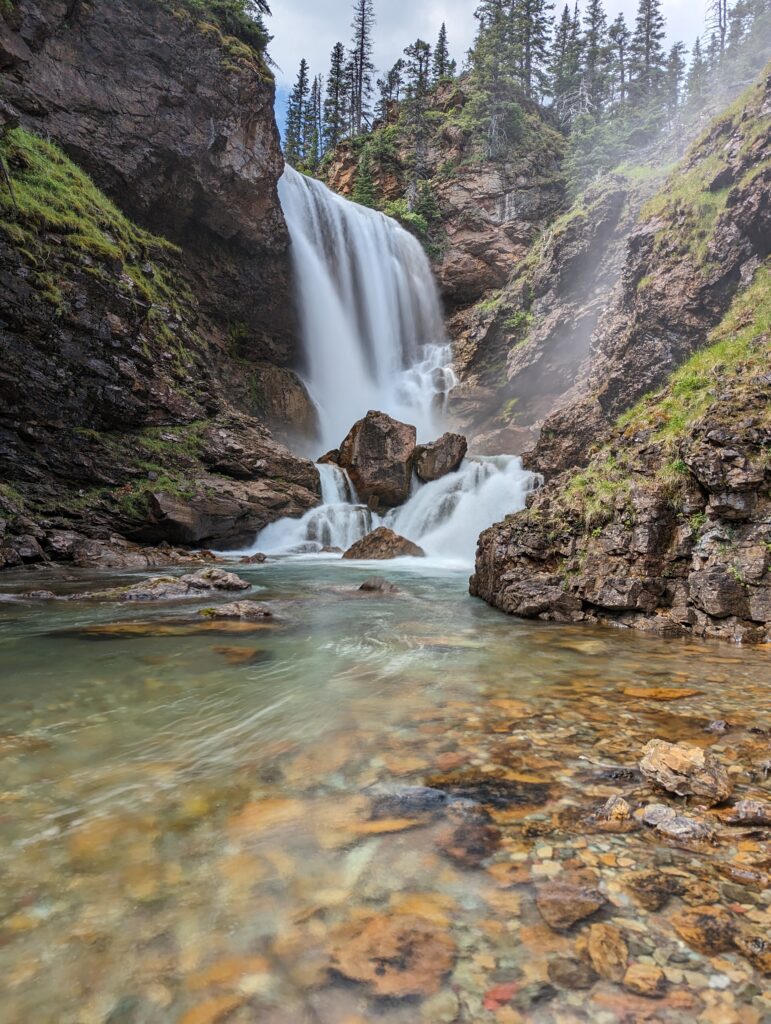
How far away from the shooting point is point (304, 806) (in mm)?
2365

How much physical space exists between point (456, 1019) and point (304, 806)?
121 centimetres

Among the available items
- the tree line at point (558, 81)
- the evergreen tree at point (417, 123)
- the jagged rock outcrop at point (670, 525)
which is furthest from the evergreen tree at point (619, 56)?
the jagged rock outcrop at point (670, 525)

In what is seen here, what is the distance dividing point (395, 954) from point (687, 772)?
1.59 m

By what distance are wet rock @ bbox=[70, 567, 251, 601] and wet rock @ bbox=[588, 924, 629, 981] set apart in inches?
335

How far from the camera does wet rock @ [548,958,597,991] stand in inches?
53.4

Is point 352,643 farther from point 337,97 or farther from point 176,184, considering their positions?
point 337,97

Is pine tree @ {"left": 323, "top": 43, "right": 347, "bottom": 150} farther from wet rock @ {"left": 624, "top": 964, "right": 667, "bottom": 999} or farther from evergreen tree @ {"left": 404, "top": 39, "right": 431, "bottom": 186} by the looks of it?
wet rock @ {"left": 624, "top": 964, "right": 667, "bottom": 999}

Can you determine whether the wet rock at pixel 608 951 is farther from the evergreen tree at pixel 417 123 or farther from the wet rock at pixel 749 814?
the evergreen tree at pixel 417 123

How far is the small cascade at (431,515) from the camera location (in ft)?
57.8

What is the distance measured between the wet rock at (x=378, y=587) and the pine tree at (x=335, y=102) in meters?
49.4

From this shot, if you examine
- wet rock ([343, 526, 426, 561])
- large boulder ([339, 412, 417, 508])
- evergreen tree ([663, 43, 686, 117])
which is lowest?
wet rock ([343, 526, 426, 561])

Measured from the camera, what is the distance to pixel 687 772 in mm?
2354

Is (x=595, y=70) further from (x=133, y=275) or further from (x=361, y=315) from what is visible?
(x=133, y=275)

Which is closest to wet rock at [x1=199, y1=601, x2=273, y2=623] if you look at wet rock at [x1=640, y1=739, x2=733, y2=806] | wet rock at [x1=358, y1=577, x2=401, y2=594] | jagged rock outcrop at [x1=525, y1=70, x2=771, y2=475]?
wet rock at [x1=358, y1=577, x2=401, y2=594]
